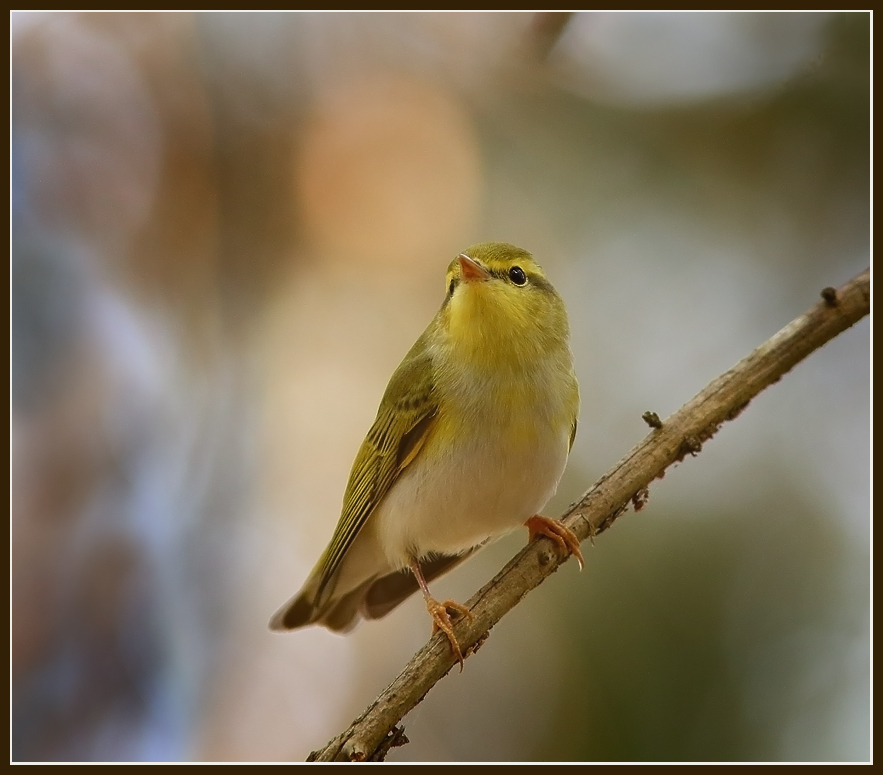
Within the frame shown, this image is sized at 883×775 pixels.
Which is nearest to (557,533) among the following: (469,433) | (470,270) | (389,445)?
(469,433)

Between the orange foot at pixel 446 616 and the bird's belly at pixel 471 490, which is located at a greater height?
the bird's belly at pixel 471 490

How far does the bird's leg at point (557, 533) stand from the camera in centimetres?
250

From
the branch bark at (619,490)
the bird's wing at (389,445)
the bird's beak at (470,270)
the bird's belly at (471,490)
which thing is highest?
the bird's beak at (470,270)

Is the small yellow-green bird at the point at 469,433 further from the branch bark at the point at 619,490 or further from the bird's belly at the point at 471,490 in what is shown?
the branch bark at the point at 619,490

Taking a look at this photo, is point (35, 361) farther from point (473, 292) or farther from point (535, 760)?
point (535, 760)

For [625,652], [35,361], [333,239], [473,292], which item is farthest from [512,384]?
[35,361]

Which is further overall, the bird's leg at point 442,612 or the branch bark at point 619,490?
the bird's leg at point 442,612

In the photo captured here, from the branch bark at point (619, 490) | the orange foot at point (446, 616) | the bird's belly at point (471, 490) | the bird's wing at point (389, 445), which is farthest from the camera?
the bird's wing at point (389, 445)

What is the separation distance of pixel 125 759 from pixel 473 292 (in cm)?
198

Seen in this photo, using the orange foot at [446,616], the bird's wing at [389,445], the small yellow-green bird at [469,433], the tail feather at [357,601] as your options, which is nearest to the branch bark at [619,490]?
the orange foot at [446,616]

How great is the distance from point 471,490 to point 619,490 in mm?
517

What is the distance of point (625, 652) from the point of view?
10.2 feet

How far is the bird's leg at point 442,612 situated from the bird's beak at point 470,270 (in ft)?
3.48

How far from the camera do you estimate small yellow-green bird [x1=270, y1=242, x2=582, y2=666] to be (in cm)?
267
